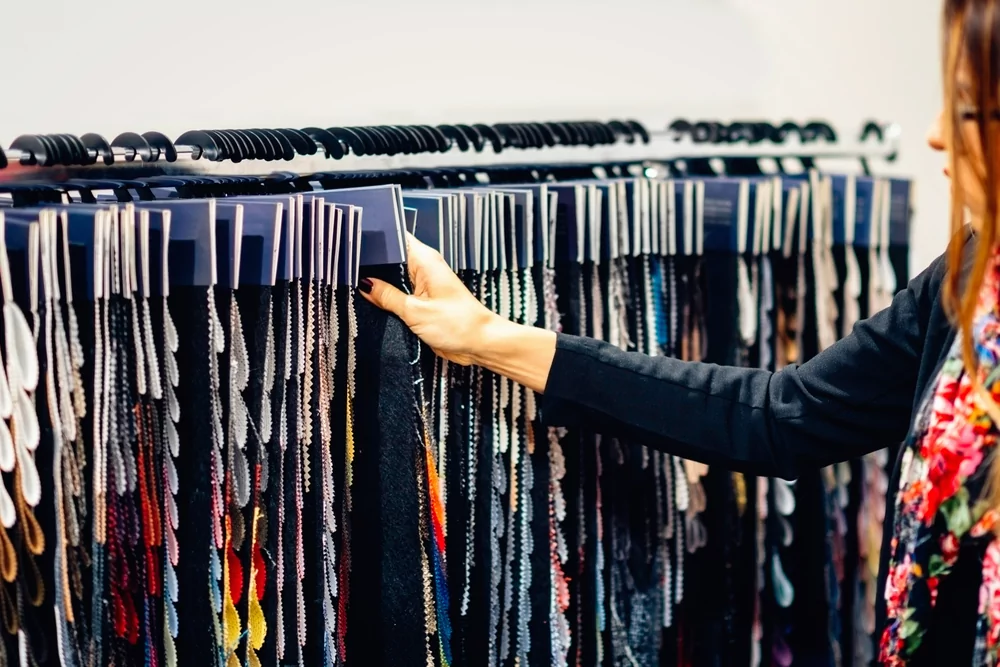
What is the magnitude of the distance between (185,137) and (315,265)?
198 millimetres

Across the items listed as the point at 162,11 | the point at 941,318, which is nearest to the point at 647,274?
the point at 941,318

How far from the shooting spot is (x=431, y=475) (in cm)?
106

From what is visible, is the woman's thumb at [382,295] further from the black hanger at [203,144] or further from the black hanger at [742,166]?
the black hanger at [742,166]

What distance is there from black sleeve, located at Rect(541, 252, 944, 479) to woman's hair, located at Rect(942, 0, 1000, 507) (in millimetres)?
176

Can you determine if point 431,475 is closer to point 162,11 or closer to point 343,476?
point 343,476

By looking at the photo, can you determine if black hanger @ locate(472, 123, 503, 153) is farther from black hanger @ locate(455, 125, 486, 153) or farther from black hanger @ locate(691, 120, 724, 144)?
black hanger @ locate(691, 120, 724, 144)

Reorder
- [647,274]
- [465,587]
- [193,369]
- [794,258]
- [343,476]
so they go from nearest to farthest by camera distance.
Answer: [193,369]
[343,476]
[465,587]
[647,274]
[794,258]

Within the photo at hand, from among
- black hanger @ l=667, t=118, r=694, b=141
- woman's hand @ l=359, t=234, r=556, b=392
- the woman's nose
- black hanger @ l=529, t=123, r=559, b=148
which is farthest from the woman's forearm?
black hanger @ l=667, t=118, r=694, b=141

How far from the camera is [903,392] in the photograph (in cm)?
110

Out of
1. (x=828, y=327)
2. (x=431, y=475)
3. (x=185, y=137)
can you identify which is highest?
(x=185, y=137)

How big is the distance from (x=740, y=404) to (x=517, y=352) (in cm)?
25

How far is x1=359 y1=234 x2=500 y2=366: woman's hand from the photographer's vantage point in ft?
3.37

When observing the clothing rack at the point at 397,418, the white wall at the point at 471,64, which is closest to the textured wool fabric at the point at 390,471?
Answer: the clothing rack at the point at 397,418

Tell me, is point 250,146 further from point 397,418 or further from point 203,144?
point 397,418
